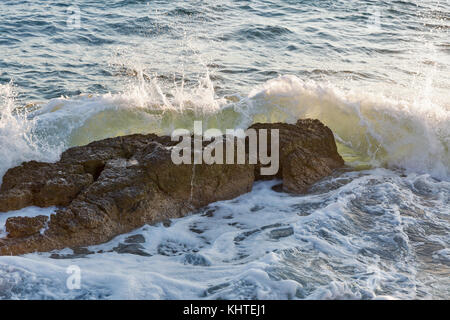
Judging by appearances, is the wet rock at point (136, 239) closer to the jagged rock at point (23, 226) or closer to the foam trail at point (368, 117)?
the jagged rock at point (23, 226)

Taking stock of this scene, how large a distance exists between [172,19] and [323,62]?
12.3ft

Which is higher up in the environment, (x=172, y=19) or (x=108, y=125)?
(x=172, y=19)

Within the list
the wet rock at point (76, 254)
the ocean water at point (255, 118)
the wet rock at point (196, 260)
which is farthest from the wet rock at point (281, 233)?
the wet rock at point (76, 254)

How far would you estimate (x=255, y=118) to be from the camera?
6180mm

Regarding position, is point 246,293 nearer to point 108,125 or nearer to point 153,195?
point 153,195

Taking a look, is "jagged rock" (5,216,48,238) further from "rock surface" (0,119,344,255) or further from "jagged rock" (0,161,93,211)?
"jagged rock" (0,161,93,211)

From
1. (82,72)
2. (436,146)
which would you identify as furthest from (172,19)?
(436,146)

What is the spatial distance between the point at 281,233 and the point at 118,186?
4.72ft

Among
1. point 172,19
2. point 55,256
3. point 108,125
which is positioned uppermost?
point 172,19

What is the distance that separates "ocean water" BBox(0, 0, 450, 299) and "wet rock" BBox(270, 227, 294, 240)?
0.06ft

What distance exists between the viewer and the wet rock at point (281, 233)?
403 cm

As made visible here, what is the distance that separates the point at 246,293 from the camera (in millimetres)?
3127

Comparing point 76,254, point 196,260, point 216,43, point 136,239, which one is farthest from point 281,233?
point 216,43

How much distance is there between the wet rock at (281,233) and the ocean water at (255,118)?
17mm
